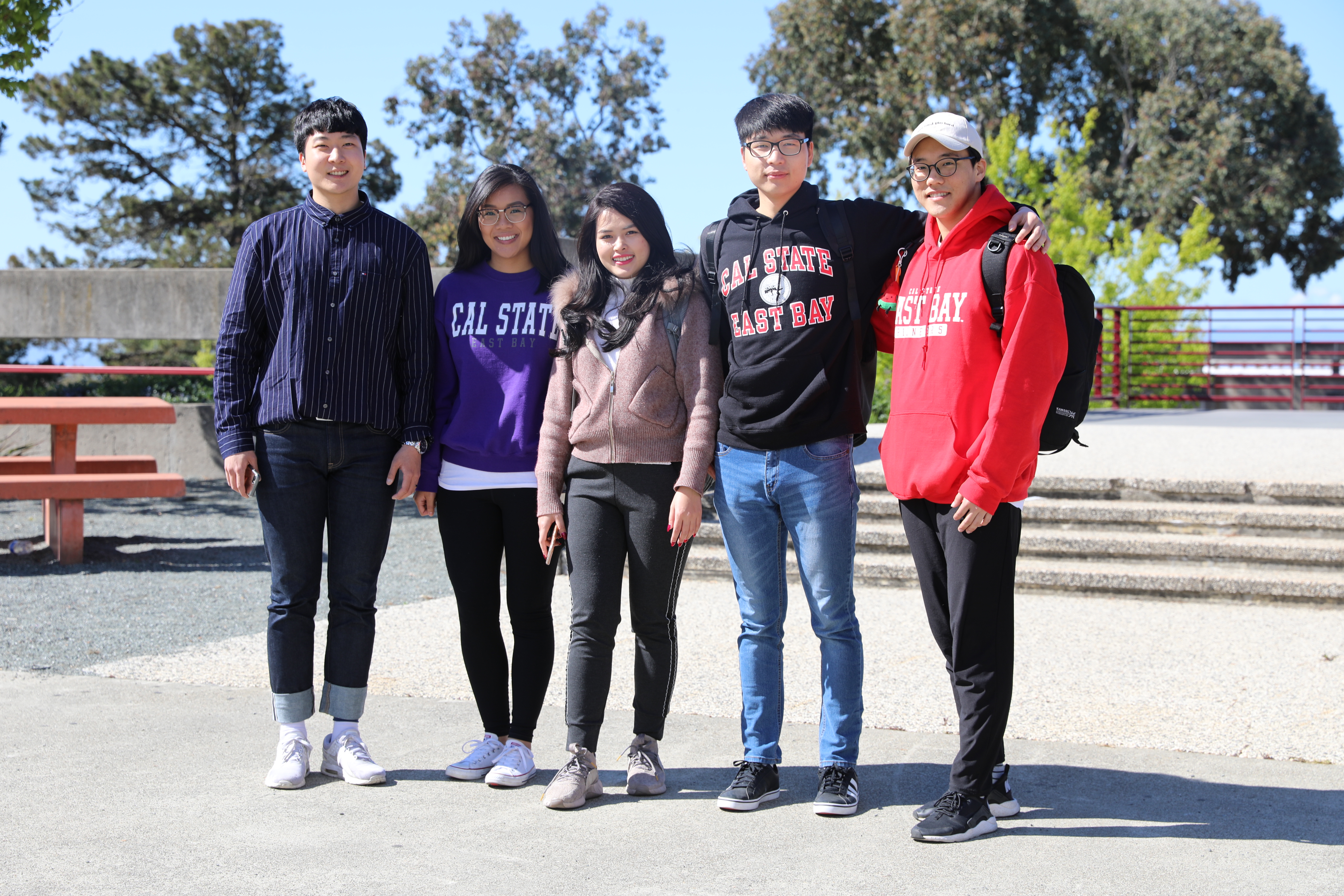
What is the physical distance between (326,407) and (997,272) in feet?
6.58

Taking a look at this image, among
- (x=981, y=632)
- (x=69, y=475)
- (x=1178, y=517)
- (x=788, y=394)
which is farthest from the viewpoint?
(x=69, y=475)

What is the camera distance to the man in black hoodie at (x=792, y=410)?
345 centimetres

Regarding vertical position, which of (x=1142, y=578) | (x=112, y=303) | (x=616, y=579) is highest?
(x=112, y=303)

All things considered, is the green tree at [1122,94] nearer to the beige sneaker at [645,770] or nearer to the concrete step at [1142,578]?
the concrete step at [1142,578]

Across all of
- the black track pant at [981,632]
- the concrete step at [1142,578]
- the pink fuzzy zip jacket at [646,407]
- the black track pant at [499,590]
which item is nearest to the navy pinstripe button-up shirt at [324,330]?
the black track pant at [499,590]

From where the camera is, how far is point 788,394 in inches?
136

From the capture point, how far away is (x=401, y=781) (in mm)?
3750

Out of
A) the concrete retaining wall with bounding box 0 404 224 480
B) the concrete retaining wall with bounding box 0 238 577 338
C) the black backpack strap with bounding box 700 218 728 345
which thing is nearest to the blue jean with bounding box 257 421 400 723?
the black backpack strap with bounding box 700 218 728 345

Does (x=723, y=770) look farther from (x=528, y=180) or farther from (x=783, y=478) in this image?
(x=528, y=180)

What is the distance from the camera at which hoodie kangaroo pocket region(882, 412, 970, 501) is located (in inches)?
129

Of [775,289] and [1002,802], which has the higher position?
[775,289]

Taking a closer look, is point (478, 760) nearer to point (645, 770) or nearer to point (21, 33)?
point (645, 770)

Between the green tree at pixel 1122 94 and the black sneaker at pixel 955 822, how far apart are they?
2705 centimetres

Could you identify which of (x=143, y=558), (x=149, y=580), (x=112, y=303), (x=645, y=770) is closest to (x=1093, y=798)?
(x=645, y=770)
